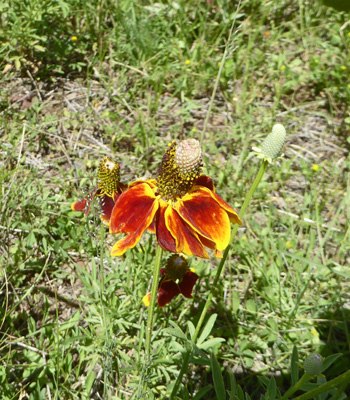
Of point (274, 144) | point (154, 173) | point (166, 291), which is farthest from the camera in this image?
point (154, 173)

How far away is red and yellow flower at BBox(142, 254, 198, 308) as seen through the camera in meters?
1.73

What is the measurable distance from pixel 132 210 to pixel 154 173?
5.27ft

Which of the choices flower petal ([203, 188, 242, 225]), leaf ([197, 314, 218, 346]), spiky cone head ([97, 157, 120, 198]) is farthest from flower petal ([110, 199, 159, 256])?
leaf ([197, 314, 218, 346])

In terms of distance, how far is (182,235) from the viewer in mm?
1231

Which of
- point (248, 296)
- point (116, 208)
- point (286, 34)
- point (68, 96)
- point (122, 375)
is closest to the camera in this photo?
point (116, 208)

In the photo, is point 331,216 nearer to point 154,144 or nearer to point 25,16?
point 154,144

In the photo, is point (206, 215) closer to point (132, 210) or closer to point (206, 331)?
point (132, 210)

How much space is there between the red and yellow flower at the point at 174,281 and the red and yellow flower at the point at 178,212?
1.52 feet

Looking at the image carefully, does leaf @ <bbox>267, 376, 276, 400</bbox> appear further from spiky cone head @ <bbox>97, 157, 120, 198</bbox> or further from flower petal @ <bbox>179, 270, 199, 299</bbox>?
spiky cone head @ <bbox>97, 157, 120, 198</bbox>

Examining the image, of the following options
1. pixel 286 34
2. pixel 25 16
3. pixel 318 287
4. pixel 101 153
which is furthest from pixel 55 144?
pixel 286 34

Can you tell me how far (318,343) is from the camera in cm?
213

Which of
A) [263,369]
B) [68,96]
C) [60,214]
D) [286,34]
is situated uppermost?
[286,34]

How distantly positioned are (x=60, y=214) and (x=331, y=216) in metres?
1.78

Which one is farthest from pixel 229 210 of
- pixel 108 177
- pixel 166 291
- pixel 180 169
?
pixel 166 291
